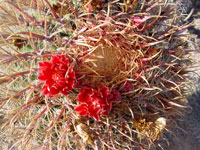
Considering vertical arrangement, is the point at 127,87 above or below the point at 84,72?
below

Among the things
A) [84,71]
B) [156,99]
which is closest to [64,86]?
[84,71]

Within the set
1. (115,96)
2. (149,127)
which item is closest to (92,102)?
(115,96)

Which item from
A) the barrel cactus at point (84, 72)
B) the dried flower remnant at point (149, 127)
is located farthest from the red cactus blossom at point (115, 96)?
the dried flower remnant at point (149, 127)

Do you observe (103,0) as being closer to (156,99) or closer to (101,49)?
(101,49)

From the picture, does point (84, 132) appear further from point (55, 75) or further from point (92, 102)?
point (55, 75)

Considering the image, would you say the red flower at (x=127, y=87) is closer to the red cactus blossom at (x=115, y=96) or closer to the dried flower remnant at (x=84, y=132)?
the red cactus blossom at (x=115, y=96)

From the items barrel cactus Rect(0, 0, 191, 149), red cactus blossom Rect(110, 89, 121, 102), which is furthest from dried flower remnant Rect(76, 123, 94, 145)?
red cactus blossom Rect(110, 89, 121, 102)
